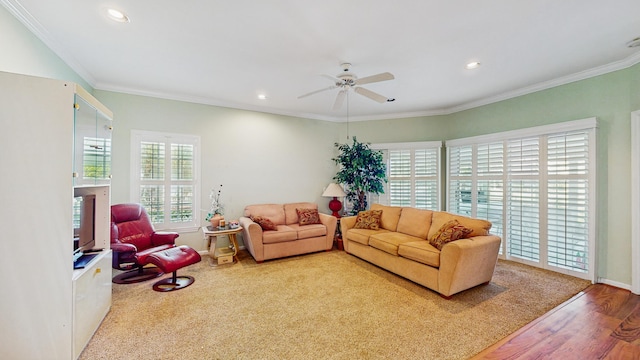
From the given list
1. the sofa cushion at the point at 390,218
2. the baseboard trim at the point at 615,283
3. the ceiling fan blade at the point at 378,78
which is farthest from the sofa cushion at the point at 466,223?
the ceiling fan blade at the point at 378,78

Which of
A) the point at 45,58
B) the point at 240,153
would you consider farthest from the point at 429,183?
the point at 45,58

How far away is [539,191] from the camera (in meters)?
3.94

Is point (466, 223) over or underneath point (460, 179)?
underneath

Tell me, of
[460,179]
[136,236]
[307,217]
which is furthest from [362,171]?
[136,236]

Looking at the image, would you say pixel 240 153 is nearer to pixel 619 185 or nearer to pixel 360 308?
pixel 360 308

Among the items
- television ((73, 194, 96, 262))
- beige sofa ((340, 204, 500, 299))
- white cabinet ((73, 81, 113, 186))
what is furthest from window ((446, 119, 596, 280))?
television ((73, 194, 96, 262))

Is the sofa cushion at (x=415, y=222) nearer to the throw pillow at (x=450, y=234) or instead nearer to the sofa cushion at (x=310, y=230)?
the throw pillow at (x=450, y=234)

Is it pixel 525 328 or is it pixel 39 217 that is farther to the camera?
pixel 525 328

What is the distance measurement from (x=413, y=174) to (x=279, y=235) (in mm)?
3166

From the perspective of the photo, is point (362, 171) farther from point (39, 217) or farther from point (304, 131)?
point (39, 217)

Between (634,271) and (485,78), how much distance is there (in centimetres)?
303

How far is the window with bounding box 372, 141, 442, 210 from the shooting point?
5348 mm

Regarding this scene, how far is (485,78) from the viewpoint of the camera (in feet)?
12.3

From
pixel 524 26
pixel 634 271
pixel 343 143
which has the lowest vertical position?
pixel 634 271
